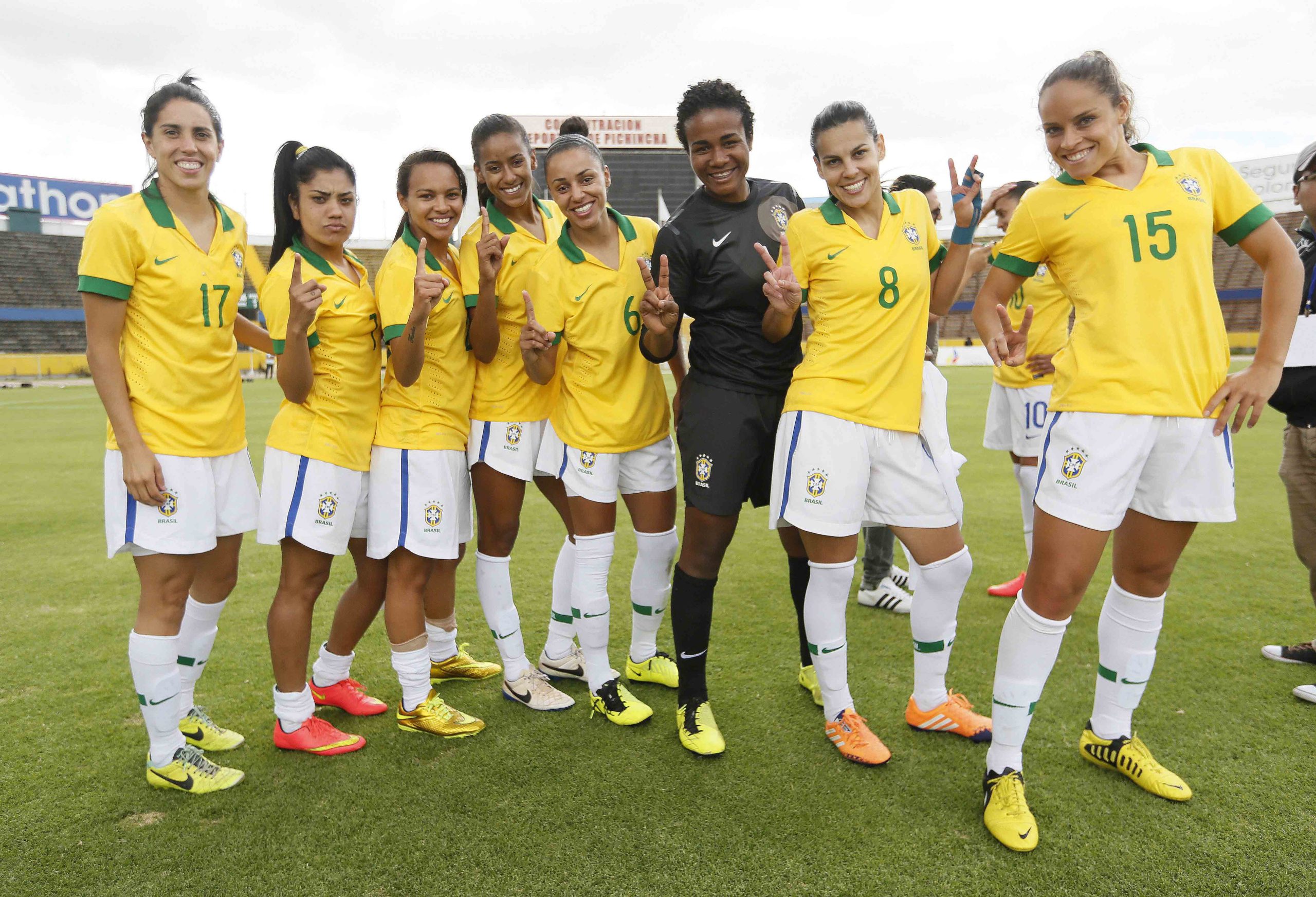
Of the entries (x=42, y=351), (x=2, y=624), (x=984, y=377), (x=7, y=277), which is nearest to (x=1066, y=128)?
(x=2, y=624)

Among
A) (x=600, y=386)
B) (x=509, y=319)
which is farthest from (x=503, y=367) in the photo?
(x=600, y=386)

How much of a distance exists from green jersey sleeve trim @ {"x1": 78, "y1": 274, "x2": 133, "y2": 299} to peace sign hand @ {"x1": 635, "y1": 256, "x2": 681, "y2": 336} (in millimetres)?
1657

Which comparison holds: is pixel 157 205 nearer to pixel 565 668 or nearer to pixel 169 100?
pixel 169 100

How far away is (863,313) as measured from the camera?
105 inches

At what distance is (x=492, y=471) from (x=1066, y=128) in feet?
7.57

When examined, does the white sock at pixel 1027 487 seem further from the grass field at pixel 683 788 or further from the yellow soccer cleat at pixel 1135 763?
the yellow soccer cleat at pixel 1135 763

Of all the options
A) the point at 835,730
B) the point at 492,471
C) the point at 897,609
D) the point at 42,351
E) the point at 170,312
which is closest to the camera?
the point at 170,312

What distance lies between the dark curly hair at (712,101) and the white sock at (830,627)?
62.5 inches

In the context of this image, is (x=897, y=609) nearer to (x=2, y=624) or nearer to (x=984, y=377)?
(x=2, y=624)

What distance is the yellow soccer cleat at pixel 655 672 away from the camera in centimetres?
349

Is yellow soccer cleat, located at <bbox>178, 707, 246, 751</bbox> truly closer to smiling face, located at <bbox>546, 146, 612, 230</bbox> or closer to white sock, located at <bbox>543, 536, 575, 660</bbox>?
white sock, located at <bbox>543, 536, 575, 660</bbox>

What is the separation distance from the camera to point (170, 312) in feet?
8.44

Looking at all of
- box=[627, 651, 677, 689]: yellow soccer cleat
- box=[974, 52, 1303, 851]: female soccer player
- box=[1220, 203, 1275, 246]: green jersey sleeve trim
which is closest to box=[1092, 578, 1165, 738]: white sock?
box=[974, 52, 1303, 851]: female soccer player

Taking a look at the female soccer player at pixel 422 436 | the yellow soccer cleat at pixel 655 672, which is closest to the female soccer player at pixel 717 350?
the yellow soccer cleat at pixel 655 672
